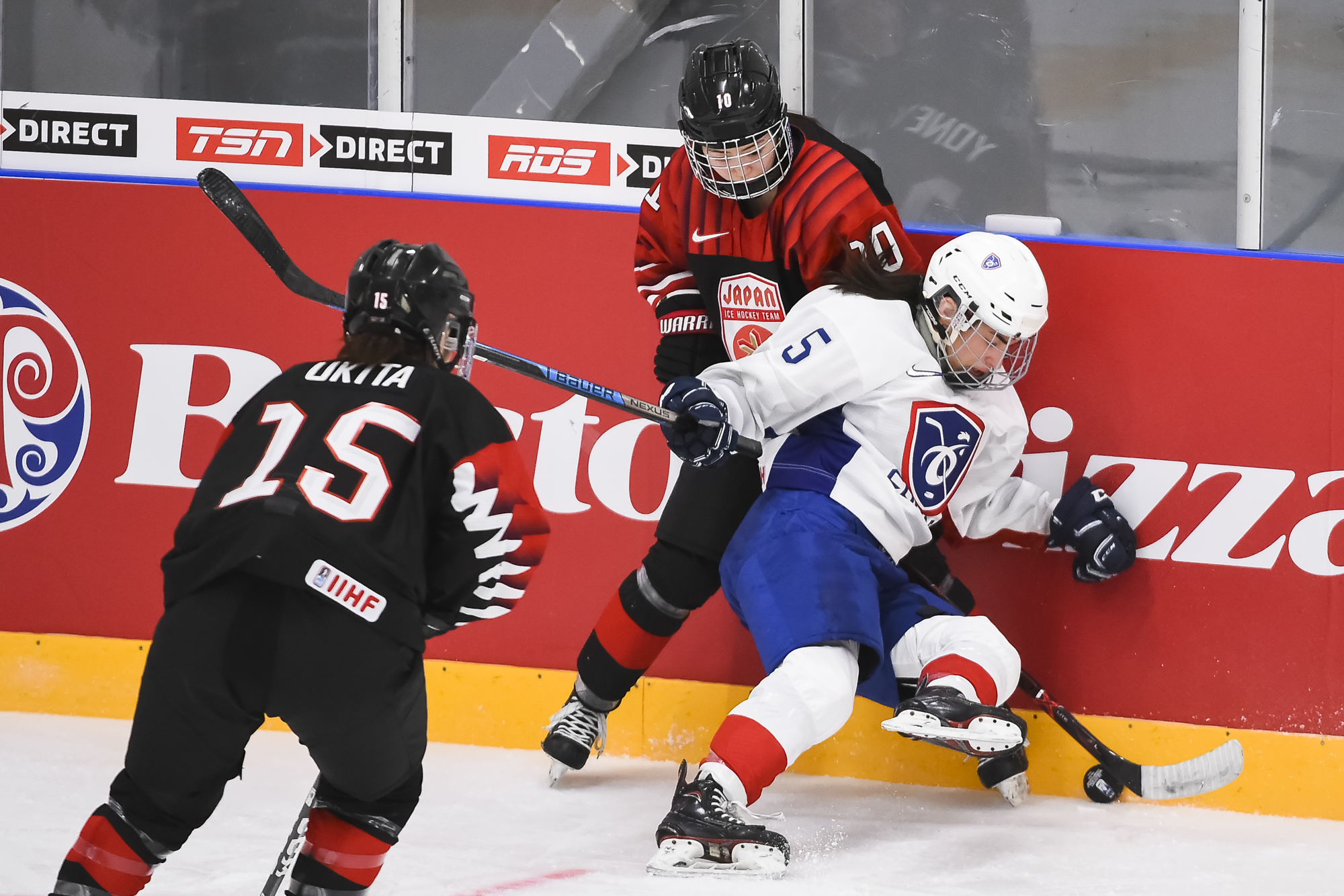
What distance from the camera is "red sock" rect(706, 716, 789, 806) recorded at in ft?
8.22

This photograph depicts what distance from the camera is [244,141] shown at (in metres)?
3.50

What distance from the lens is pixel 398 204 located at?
3.45m

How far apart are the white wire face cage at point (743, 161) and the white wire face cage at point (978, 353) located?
1.28 ft

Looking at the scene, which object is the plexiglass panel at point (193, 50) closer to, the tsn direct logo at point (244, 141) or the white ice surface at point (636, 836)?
the tsn direct logo at point (244, 141)

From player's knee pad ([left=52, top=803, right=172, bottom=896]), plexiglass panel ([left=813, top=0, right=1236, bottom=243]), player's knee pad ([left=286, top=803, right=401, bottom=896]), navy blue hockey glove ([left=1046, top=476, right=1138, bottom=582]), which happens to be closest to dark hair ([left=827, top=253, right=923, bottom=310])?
navy blue hockey glove ([left=1046, top=476, right=1138, bottom=582])

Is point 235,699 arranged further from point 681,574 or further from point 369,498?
point 681,574

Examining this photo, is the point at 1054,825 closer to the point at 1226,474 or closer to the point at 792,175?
the point at 1226,474

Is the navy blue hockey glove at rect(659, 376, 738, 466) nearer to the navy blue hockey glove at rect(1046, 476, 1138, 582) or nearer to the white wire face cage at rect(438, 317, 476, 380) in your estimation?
the white wire face cage at rect(438, 317, 476, 380)

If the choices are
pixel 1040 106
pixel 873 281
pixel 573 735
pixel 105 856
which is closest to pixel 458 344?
pixel 105 856

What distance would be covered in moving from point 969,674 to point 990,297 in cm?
66

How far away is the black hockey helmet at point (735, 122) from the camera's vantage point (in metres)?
2.76

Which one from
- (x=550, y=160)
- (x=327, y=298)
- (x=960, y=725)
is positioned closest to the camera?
(x=960, y=725)

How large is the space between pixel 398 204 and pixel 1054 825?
194 centimetres

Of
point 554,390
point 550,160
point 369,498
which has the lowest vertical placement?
point 369,498
